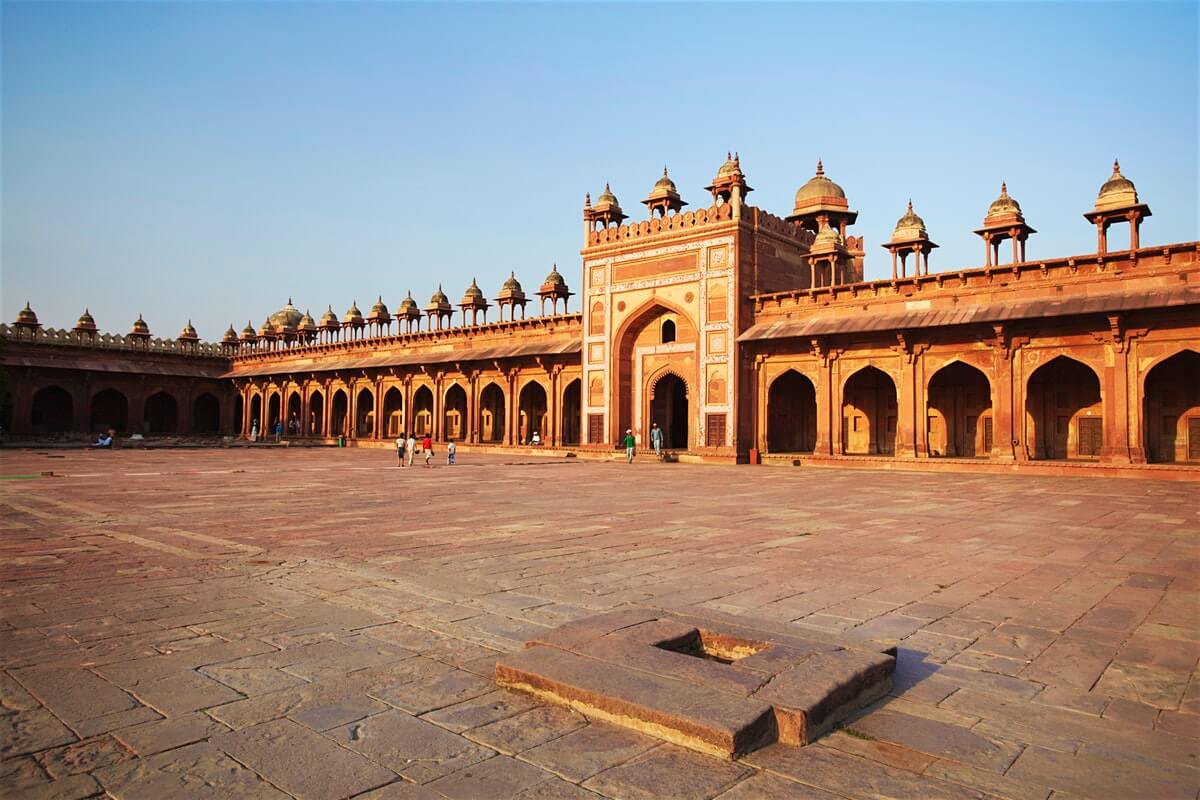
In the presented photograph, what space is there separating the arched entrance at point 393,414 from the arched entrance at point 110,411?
54.5 ft

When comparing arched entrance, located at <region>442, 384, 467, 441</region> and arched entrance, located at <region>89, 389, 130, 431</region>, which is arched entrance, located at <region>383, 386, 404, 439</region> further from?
arched entrance, located at <region>89, 389, 130, 431</region>

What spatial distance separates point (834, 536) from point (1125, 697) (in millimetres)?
4966

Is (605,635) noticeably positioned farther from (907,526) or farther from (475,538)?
(907,526)

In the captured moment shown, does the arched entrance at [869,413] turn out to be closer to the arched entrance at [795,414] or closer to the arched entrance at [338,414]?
the arched entrance at [795,414]

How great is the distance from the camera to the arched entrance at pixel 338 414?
45.8m

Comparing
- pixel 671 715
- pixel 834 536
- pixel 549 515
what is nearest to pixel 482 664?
pixel 671 715

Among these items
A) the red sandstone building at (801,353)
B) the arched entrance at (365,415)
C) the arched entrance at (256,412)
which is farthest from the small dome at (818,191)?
the arched entrance at (256,412)

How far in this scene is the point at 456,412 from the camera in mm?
41156

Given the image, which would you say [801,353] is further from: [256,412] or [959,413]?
[256,412]

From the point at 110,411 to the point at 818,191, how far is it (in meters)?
43.3

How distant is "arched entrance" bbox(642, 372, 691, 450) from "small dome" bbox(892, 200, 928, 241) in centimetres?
891

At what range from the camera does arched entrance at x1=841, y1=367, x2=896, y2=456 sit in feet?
84.3

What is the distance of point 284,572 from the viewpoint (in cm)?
618

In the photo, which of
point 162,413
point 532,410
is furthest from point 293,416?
point 532,410
